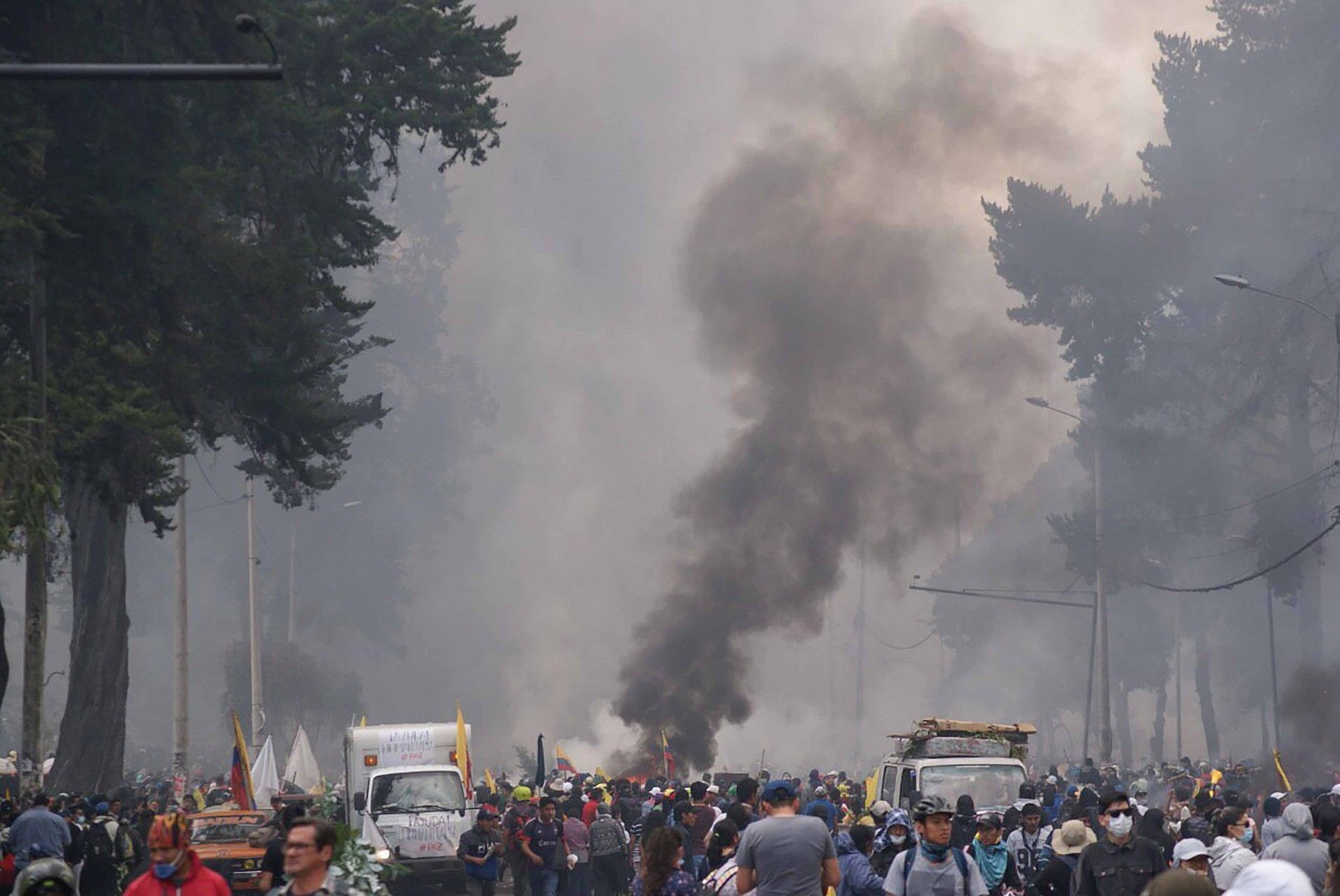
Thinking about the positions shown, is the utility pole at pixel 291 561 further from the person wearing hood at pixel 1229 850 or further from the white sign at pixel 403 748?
the person wearing hood at pixel 1229 850

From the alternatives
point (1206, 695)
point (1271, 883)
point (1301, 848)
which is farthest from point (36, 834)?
point (1206, 695)

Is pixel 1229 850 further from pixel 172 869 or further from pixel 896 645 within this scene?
Result: pixel 896 645

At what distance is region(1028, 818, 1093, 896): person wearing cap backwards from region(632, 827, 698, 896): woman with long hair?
3530 mm

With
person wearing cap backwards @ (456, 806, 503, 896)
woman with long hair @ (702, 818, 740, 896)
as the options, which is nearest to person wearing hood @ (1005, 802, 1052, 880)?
woman with long hair @ (702, 818, 740, 896)

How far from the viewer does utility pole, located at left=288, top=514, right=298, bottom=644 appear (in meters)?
70.8

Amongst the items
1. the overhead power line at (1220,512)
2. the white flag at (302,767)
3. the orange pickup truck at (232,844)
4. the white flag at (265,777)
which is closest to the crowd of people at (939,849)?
the orange pickup truck at (232,844)

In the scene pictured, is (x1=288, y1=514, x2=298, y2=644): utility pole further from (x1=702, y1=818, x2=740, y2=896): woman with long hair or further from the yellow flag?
(x1=702, y1=818, x2=740, y2=896): woman with long hair

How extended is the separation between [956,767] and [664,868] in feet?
36.9

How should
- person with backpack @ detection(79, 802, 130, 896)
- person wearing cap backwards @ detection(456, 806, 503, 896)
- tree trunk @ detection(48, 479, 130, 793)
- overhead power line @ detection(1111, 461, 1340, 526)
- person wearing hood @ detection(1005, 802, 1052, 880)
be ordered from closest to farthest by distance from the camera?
1. person wearing hood @ detection(1005, 802, 1052, 880)
2. person with backpack @ detection(79, 802, 130, 896)
3. person wearing cap backwards @ detection(456, 806, 503, 896)
4. tree trunk @ detection(48, 479, 130, 793)
5. overhead power line @ detection(1111, 461, 1340, 526)

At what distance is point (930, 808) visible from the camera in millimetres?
9453

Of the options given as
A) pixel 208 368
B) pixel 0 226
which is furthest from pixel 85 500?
pixel 0 226

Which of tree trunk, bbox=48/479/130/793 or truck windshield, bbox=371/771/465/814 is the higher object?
tree trunk, bbox=48/479/130/793

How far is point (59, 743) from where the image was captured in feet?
94.8

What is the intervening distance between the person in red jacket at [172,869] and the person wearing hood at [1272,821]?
8.75 m
